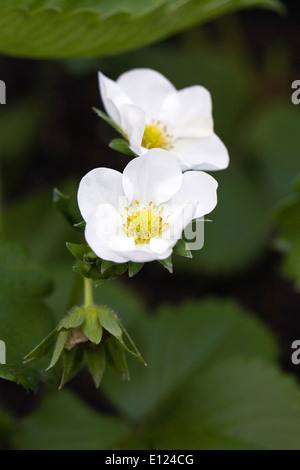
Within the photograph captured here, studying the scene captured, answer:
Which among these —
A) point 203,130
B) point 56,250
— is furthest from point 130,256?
point 56,250

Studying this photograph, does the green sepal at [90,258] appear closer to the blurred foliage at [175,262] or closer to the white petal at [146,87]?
the blurred foliage at [175,262]

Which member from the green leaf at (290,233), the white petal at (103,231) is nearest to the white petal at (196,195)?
the white petal at (103,231)

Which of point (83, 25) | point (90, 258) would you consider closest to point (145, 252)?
point (90, 258)

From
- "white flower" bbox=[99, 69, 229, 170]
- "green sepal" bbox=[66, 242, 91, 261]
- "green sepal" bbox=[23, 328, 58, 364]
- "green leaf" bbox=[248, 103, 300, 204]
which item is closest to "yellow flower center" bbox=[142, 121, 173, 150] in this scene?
"white flower" bbox=[99, 69, 229, 170]

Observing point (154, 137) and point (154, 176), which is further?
point (154, 137)

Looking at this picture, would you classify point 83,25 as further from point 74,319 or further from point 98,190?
point 74,319

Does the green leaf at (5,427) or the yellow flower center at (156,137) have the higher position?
the yellow flower center at (156,137)
